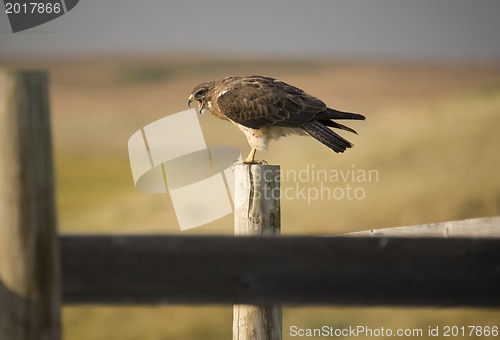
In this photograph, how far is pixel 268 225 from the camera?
4266 mm

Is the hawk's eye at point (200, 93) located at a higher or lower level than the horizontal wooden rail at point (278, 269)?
higher

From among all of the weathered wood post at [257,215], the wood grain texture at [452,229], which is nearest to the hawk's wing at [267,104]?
the wood grain texture at [452,229]

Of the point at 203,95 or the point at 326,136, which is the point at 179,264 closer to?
the point at 326,136

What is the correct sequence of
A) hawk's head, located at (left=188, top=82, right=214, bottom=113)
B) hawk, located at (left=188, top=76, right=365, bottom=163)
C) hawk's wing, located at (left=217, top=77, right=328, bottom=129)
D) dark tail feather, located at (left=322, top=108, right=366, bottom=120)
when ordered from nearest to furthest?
1. dark tail feather, located at (left=322, top=108, right=366, bottom=120)
2. hawk, located at (left=188, top=76, right=365, bottom=163)
3. hawk's wing, located at (left=217, top=77, right=328, bottom=129)
4. hawk's head, located at (left=188, top=82, right=214, bottom=113)

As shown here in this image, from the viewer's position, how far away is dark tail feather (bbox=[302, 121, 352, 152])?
651 centimetres

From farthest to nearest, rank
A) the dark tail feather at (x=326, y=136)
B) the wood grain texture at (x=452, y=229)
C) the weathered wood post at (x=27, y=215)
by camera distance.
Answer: the dark tail feather at (x=326, y=136) < the wood grain texture at (x=452, y=229) < the weathered wood post at (x=27, y=215)

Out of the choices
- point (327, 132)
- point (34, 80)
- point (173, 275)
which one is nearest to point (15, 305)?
point (173, 275)

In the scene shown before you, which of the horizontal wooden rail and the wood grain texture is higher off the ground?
the wood grain texture

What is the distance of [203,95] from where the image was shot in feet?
25.7

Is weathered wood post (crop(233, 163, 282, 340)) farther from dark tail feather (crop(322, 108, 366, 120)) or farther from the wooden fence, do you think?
dark tail feather (crop(322, 108, 366, 120))

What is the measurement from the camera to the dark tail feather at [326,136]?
6507 mm

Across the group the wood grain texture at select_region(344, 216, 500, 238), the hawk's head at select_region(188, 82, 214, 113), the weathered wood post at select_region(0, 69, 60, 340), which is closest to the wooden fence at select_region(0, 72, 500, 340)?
the weathered wood post at select_region(0, 69, 60, 340)

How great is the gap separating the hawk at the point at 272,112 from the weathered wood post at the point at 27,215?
14.0ft

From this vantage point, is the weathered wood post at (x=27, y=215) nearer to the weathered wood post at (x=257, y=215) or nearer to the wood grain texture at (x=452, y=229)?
the weathered wood post at (x=257, y=215)
